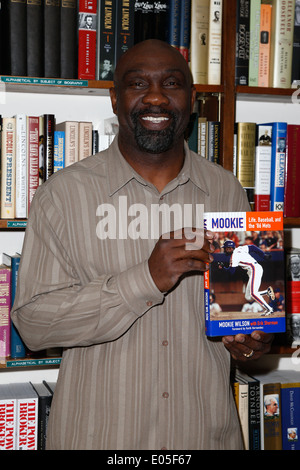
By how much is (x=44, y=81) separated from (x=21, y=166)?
0.27m

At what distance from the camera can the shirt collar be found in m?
1.40

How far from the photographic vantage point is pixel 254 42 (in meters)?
1.80

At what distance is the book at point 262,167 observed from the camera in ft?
5.99

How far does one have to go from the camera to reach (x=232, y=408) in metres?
1.37

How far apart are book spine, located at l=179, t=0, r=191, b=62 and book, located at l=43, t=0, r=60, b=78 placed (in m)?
0.39

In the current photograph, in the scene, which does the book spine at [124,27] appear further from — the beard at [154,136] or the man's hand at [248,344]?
the man's hand at [248,344]

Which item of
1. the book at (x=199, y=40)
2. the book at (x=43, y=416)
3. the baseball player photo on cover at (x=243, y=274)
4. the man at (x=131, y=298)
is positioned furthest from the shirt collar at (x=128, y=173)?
the book at (x=43, y=416)

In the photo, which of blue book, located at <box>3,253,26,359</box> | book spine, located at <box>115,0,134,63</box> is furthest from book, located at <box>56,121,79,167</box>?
blue book, located at <box>3,253,26,359</box>

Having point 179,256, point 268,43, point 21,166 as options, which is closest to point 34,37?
point 21,166

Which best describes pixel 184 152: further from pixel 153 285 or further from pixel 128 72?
pixel 153 285

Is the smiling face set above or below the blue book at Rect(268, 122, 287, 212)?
above

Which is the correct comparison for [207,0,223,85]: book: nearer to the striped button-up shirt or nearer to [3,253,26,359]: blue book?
the striped button-up shirt
